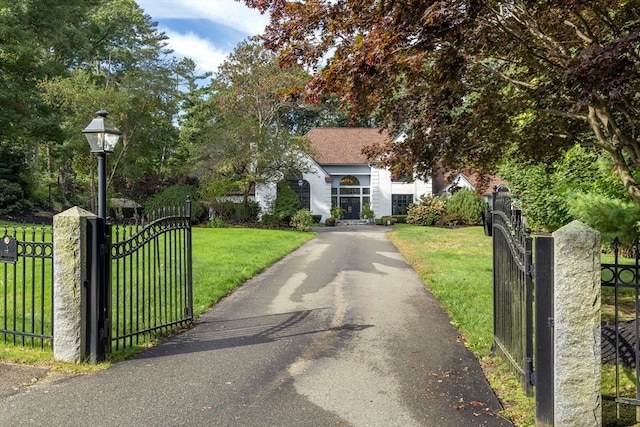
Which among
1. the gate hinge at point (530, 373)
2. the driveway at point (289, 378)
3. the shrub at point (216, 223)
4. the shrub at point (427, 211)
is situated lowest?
the driveway at point (289, 378)

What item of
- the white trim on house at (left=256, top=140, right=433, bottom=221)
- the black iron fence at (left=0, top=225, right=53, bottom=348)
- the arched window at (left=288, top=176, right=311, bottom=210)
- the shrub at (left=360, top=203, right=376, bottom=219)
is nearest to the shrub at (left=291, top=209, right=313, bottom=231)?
the white trim on house at (left=256, top=140, right=433, bottom=221)

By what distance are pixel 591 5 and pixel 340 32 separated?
2.81 meters

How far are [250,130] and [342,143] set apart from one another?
1436 cm

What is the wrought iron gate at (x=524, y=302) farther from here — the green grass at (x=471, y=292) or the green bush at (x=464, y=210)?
the green bush at (x=464, y=210)

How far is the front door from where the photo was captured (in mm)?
40031

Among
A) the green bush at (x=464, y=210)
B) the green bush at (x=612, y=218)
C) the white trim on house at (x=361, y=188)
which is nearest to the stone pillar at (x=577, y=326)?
the green bush at (x=612, y=218)

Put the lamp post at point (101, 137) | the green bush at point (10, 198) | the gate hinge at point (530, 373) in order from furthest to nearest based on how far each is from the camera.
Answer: the green bush at point (10, 198) → the lamp post at point (101, 137) → the gate hinge at point (530, 373)

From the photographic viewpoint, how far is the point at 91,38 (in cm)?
3772

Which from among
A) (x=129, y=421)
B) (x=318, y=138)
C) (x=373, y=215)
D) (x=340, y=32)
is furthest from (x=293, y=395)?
(x=318, y=138)

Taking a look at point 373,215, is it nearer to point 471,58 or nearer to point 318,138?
point 318,138

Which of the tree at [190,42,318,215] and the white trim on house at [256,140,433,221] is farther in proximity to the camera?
the white trim on house at [256,140,433,221]

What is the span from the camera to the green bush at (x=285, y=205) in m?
29.6

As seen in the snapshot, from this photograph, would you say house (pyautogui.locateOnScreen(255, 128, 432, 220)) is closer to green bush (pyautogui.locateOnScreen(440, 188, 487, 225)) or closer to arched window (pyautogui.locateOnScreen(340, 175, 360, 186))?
arched window (pyautogui.locateOnScreen(340, 175, 360, 186))

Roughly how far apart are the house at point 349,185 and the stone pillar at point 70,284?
31130 millimetres
